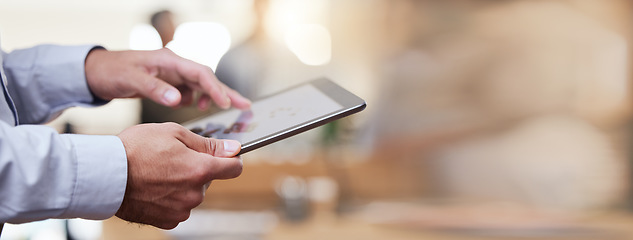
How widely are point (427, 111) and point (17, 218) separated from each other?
8.30 feet

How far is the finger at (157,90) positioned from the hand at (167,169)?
136 mm

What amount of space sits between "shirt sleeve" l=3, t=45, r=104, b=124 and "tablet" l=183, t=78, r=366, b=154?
0.17m

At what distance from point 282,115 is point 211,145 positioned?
0.38ft

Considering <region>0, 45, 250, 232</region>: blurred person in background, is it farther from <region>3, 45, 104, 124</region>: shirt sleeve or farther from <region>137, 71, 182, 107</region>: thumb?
<region>3, 45, 104, 124</region>: shirt sleeve

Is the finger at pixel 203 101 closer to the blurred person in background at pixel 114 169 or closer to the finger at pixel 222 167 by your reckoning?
the blurred person in background at pixel 114 169

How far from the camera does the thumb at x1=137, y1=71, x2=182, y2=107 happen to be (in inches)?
30.7

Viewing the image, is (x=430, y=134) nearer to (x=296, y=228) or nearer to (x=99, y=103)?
(x=296, y=228)

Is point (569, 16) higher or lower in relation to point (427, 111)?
higher

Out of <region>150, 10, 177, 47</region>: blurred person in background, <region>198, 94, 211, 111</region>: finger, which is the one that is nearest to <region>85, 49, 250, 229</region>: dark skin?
<region>198, 94, 211, 111</region>: finger

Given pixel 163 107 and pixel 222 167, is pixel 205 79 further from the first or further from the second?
pixel 163 107

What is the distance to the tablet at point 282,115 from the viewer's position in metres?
0.67

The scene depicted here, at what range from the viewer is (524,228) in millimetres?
1472

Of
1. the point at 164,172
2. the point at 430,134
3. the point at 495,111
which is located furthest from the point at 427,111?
the point at 164,172

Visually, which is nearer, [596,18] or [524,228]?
[524,228]
